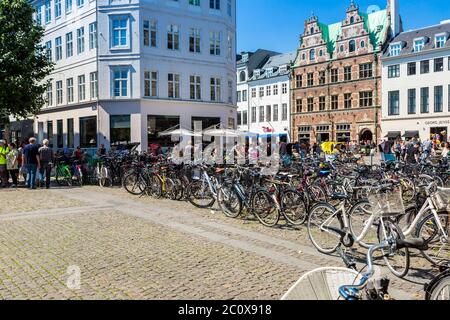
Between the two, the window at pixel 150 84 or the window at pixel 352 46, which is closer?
the window at pixel 150 84

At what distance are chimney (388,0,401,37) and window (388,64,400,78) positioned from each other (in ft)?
17.0

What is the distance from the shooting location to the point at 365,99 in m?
53.7

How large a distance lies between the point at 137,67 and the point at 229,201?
21.4m

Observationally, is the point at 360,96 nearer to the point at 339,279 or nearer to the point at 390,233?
the point at 390,233

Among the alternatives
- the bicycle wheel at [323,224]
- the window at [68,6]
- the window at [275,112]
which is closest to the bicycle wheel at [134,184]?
the bicycle wheel at [323,224]

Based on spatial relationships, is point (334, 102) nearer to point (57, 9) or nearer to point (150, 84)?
point (150, 84)

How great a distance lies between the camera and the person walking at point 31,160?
55.4 feet

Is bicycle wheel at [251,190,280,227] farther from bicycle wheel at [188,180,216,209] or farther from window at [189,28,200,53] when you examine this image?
window at [189,28,200,53]

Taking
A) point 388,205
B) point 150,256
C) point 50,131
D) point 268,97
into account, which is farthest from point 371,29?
point 150,256

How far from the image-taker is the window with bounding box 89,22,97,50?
98.9 ft

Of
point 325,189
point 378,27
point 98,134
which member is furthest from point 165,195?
point 378,27

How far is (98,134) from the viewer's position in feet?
97.9

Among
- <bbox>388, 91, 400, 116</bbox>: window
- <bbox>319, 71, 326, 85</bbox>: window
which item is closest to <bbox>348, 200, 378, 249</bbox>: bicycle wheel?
<bbox>388, 91, 400, 116</bbox>: window

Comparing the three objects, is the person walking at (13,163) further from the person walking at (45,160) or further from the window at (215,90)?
the window at (215,90)
